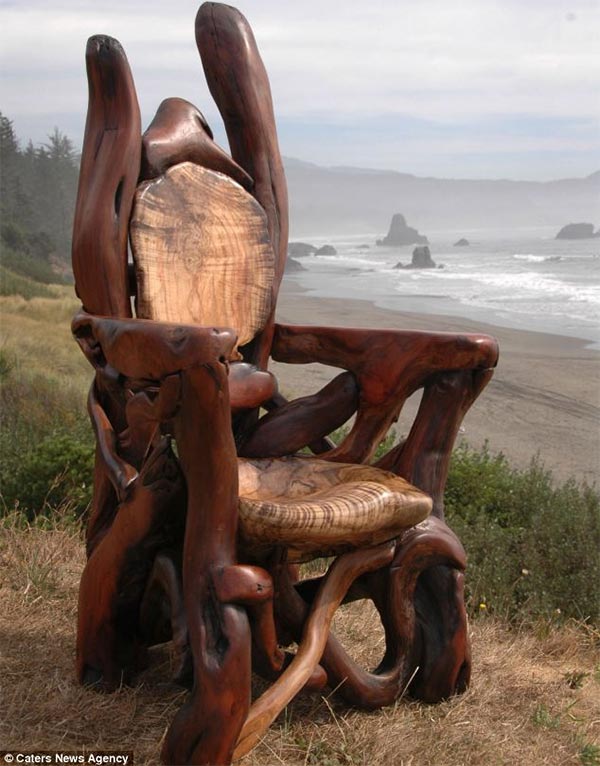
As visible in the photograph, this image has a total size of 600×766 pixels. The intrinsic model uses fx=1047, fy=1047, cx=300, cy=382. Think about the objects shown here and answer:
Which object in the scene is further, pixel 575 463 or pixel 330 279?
pixel 330 279

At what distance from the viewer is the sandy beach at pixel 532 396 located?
9.70m

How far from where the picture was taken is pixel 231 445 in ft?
8.87

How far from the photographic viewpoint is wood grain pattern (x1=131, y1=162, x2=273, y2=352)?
321 cm

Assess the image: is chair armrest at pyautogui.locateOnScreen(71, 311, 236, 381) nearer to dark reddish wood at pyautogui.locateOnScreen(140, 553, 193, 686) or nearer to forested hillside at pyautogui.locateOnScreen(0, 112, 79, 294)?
dark reddish wood at pyautogui.locateOnScreen(140, 553, 193, 686)

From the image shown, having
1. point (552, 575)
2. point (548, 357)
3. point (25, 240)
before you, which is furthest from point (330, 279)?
point (552, 575)

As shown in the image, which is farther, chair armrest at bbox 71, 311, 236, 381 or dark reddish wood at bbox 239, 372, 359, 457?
dark reddish wood at bbox 239, 372, 359, 457

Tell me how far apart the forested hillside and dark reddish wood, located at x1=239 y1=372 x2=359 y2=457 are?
1494 centimetres

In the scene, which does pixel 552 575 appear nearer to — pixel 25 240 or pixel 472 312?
pixel 472 312

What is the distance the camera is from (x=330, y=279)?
29797 mm

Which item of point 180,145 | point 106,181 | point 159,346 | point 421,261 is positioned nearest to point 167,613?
point 159,346

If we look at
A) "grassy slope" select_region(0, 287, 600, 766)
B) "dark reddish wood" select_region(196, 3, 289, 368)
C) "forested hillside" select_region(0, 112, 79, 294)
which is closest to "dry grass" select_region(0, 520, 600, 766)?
"grassy slope" select_region(0, 287, 600, 766)

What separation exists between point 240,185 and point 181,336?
3.98 feet

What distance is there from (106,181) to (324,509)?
117 cm
